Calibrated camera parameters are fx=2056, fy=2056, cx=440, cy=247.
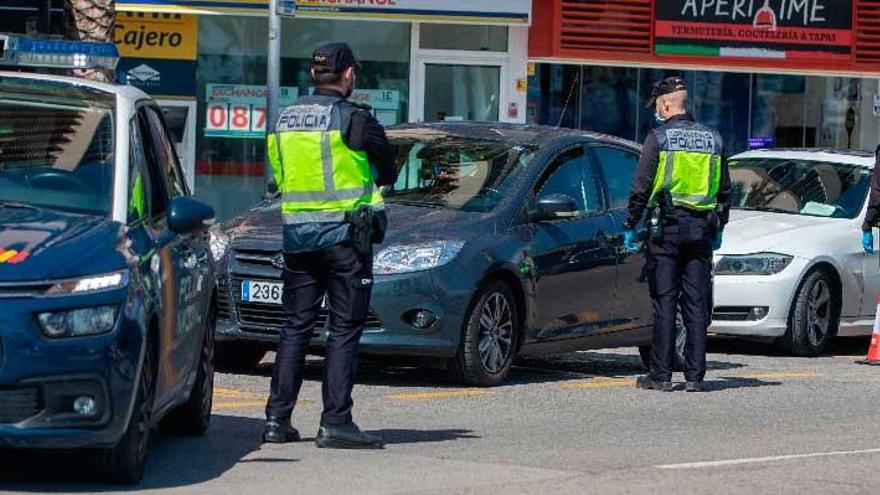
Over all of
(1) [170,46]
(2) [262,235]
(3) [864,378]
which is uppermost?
(1) [170,46]

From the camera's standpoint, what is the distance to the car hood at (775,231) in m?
16.2

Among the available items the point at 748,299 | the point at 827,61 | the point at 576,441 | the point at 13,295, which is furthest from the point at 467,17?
the point at 13,295

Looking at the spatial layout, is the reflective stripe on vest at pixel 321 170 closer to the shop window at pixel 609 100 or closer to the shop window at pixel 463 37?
the shop window at pixel 463 37

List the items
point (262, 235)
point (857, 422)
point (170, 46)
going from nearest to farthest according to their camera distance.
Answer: point (857, 422), point (262, 235), point (170, 46)

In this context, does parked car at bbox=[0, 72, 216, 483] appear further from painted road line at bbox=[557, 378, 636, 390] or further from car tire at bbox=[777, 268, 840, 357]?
car tire at bbox=[777, 268, 840, 357]

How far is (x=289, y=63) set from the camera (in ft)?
76.5

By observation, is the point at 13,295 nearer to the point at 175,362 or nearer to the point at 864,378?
the point at 175,362

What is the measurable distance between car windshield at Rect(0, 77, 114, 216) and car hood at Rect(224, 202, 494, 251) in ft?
11.2

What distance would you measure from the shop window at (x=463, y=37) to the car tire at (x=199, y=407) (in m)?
14.3

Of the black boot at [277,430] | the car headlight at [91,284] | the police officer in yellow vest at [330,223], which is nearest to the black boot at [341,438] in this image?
the police officer in yellow vest at [330,223]

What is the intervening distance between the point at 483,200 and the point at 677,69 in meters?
12.9

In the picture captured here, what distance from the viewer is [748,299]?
16.0 m

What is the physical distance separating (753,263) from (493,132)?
11.1ft

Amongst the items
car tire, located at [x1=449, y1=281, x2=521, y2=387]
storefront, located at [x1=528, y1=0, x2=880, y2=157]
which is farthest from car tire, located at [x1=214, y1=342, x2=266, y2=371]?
storefront, located at [x1=528, y1=0, x2=880, y2=157]
